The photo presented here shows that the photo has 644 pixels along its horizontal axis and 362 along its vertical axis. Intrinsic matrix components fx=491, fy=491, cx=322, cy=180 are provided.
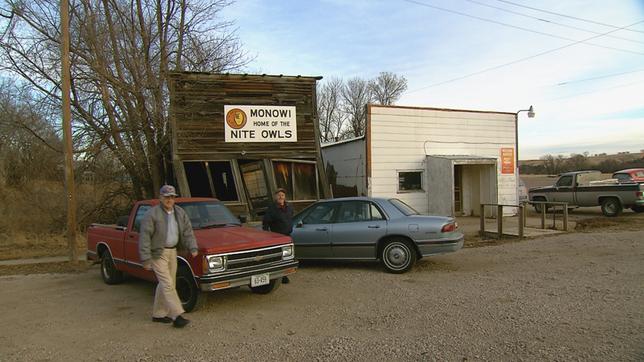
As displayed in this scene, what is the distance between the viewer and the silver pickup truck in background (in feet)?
60.5

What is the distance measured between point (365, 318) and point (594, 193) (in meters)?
17.3

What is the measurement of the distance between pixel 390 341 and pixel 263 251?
243cm

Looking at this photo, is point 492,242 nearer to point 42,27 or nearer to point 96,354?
point 96,354

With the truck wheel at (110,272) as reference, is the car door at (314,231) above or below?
above

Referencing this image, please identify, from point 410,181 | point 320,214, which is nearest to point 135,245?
point 320,214

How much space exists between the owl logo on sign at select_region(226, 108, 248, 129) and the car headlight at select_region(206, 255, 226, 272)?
9.93 meters

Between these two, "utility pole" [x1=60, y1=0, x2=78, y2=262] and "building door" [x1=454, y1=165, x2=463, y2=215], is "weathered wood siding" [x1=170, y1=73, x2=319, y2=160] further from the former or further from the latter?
"building door" [x1=454, y1=165, x2=463, y2=215]

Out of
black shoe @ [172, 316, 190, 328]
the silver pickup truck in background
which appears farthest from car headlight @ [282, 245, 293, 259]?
the silver pickup truck in background

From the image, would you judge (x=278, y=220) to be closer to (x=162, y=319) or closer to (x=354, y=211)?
(x=354, y=211)

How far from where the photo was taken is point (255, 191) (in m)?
16.0

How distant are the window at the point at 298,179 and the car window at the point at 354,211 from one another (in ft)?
22.6

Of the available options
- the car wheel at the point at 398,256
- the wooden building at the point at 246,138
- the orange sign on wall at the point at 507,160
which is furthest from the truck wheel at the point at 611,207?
the car wheel at the point at 398,256

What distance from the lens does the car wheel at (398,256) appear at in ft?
29.3

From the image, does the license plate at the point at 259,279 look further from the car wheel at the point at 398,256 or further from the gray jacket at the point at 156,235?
the car wheel at the point at 398,256
